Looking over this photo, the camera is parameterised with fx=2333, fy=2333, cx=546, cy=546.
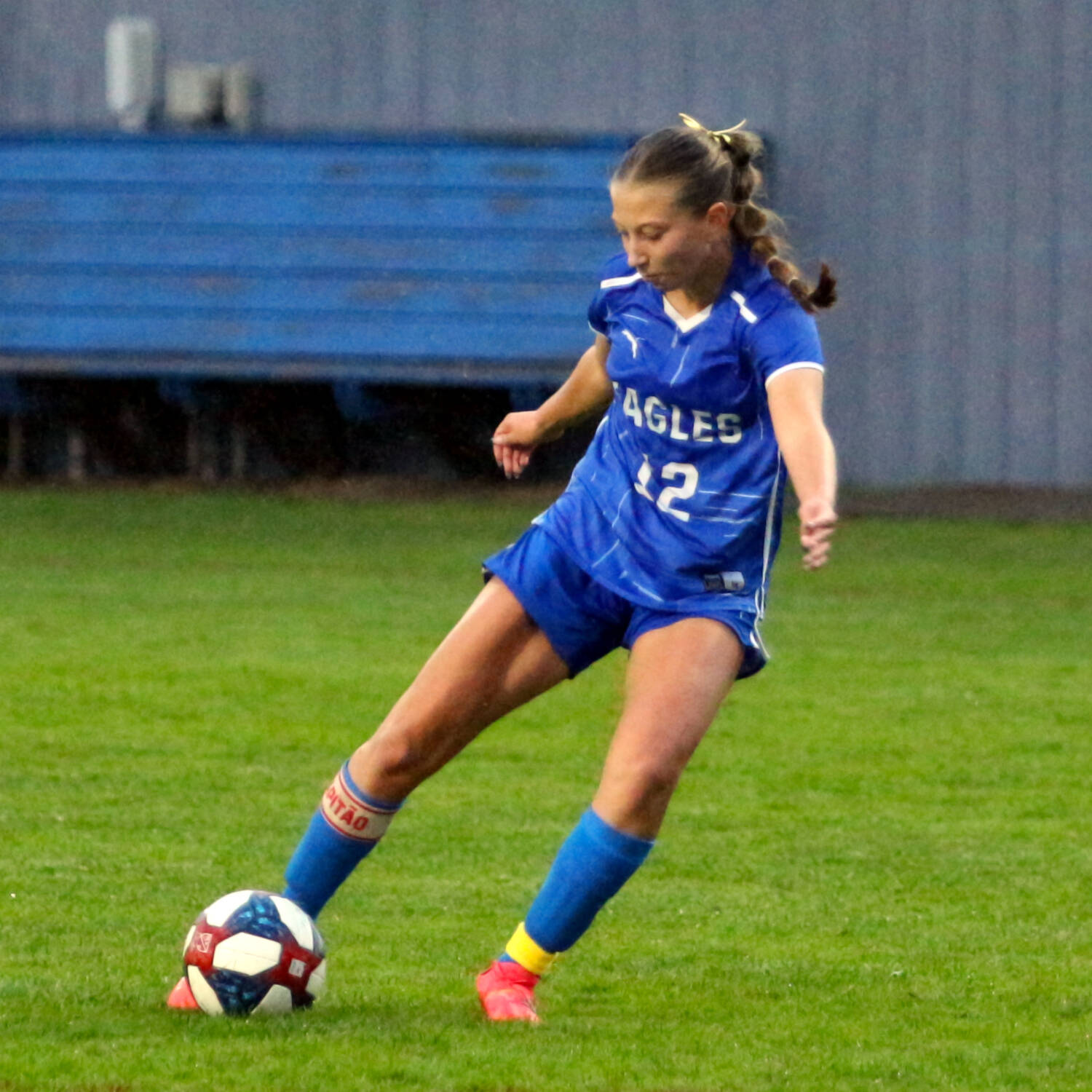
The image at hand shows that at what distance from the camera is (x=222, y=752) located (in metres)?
7.87

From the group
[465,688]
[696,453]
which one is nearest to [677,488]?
[696,453]

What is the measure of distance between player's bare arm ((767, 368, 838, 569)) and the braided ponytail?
183 millimetres

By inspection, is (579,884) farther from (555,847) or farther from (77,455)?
(77,455)

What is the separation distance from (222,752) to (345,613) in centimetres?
364

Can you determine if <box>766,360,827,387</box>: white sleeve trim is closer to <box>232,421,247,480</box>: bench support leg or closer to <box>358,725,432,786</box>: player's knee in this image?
<box>358,725,432,786</box>: player's knee

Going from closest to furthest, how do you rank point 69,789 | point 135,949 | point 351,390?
point 135,949, point 69,789, point 351,390

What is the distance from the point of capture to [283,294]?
18047mm

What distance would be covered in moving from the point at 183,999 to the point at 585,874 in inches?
34.0

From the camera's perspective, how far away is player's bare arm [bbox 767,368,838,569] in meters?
4.11

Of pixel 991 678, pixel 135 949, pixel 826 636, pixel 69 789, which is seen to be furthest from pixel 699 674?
pixel 826 636

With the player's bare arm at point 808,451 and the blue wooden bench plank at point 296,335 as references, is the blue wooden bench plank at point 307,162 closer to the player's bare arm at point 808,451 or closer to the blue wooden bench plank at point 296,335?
the blue wooden bench plank at point 296,335

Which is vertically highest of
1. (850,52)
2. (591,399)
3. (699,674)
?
(850,52)

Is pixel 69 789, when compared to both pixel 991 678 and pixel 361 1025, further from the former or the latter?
pixel 991 678

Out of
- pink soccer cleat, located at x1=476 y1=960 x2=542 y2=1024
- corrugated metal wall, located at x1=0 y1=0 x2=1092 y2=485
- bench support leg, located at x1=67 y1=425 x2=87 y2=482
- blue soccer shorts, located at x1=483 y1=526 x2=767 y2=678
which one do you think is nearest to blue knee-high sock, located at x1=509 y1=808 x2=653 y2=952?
pink soccer cleat, located at x1=476 y1=960 x2=542 y2=1024
